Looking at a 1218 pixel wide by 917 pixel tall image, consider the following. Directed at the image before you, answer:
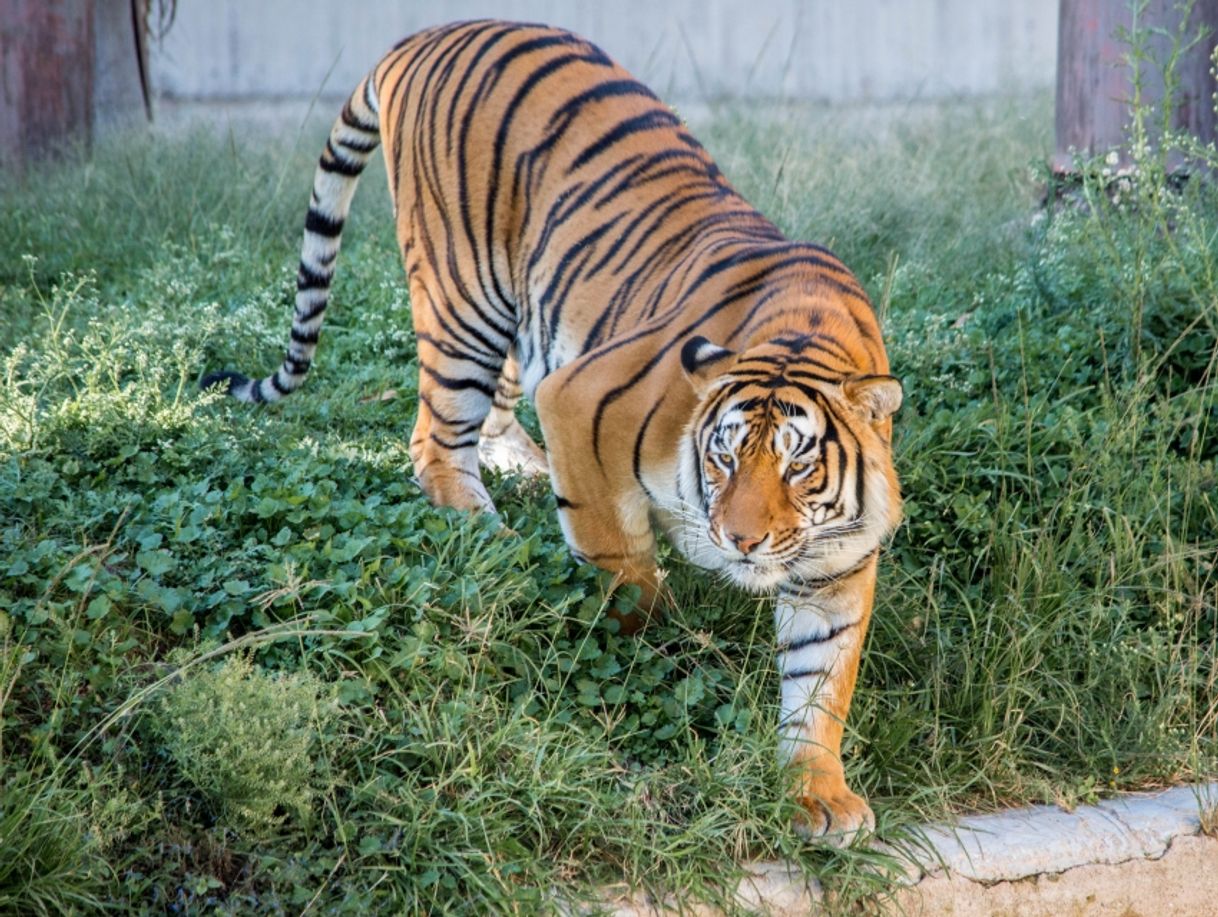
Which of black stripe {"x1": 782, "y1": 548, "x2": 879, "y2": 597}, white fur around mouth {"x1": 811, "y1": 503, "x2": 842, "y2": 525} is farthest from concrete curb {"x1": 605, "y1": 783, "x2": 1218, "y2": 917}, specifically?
white fur around mouth {"x1": 811, "y1": 503, "x2": 842, "y2": 525}

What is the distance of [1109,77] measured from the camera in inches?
233

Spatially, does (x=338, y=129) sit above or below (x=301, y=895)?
above

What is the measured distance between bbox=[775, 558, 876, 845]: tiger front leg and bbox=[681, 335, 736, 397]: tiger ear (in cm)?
50

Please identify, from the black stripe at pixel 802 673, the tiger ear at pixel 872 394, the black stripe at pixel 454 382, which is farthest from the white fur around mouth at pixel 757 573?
the black stripe at pixel 454 382

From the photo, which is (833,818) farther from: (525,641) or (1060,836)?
(525,641)

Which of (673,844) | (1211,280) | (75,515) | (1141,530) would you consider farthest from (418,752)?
(1211,280)

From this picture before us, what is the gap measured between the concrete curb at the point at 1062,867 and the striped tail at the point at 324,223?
97.2 inches

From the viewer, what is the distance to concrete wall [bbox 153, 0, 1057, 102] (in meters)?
13.1

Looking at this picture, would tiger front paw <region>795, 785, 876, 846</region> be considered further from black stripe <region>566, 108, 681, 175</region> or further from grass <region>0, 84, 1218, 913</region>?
black stripe <region>566, 108, 681, 175</region>

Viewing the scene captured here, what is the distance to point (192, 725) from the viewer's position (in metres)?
2.90

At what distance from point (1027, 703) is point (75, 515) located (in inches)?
94.6

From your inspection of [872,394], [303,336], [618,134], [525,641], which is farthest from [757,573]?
[303,336]

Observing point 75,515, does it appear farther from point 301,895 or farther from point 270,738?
point 301,895

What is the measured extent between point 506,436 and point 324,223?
0.93 m
